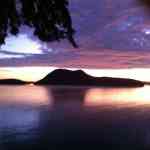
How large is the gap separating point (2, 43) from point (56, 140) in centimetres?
1032

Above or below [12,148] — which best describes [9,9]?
above

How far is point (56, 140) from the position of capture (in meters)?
19.2

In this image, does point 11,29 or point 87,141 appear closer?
point 11,29

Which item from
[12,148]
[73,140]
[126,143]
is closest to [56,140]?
[73,140]

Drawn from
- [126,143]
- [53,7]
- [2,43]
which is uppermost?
[53,7]

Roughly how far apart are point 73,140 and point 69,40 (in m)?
9.84

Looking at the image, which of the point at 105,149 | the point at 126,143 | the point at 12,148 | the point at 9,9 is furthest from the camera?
the point at 126,143

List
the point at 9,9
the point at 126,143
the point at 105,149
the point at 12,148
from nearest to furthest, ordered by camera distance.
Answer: the point at 9,9, the point at 12,148, the point at 105,149, the point at 126,143

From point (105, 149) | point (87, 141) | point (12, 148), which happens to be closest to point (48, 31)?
point (12, 148)

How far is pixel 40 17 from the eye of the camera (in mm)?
8992

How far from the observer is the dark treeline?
890 centimetres

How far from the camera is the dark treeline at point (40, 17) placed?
8.90 meters

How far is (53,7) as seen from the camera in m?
8.95

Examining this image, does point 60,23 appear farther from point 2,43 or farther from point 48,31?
point 2,43
